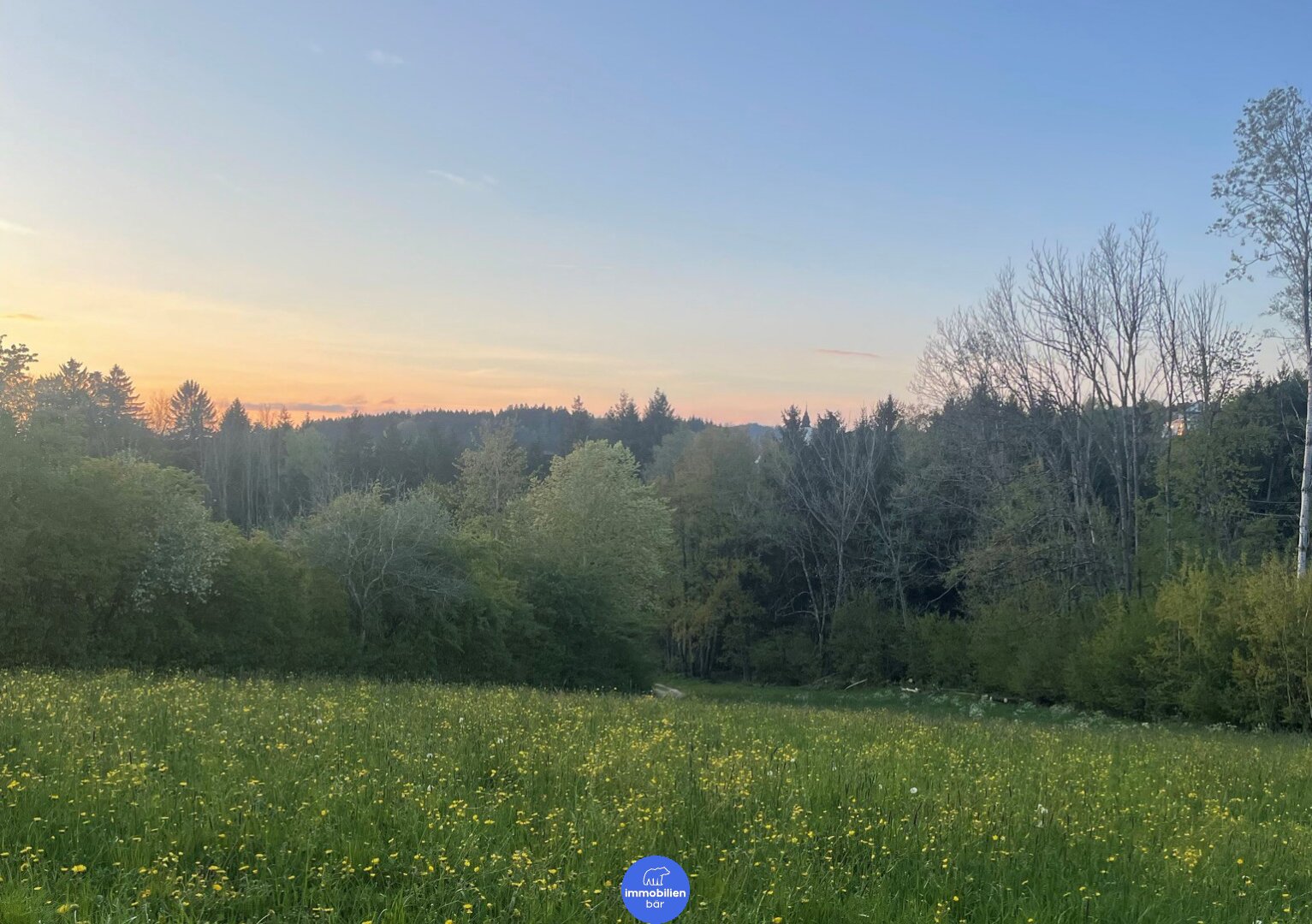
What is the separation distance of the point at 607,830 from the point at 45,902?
316cm

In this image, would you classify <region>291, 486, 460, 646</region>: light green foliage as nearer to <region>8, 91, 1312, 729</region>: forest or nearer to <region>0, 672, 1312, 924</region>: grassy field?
<region>8, 91, 1312, 729</region>: forest

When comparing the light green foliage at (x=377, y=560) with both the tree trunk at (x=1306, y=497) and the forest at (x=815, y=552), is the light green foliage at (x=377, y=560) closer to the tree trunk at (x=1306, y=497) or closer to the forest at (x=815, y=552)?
the forest at (x=815, y=552)

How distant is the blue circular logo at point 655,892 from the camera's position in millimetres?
3176

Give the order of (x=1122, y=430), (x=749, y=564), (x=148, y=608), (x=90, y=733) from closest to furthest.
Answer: (x=90, y=733) < (x=148, y=608) < (x=1122, y=430) < (x=749, y=564)

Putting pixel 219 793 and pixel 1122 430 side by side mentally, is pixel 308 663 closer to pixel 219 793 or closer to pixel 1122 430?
pixel 219 793

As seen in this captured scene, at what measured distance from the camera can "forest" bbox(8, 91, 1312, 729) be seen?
23.5 metres

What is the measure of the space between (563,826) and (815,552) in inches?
2083

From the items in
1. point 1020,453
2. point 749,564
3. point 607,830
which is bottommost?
point 749,564

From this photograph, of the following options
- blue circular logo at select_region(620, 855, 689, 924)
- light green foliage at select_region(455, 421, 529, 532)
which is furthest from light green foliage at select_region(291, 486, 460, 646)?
light green foliage at select_region(455, 421, 529, 532)

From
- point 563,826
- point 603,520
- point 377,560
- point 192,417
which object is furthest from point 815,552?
point 192,417

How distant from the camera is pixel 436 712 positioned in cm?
1136

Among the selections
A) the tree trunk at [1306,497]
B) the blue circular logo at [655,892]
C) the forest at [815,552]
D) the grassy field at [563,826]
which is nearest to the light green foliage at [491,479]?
the forest at [815,552]

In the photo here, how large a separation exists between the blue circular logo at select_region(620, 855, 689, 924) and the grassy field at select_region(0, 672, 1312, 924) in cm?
161

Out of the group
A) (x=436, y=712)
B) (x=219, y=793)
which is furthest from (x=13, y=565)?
(x=219, y=793)
